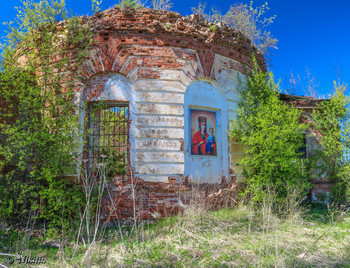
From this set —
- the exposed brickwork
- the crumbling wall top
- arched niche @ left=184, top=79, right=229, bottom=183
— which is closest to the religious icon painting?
arched niche @ left=184, top=79, right=229, bottom=183

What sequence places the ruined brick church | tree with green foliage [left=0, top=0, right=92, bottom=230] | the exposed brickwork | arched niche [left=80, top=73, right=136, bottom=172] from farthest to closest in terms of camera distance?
arched niche [left=80, top=73, right=136, bottom=172], the ruined brick church, the exposed brickwork, tree with green foliage [left=0, top=0, right=92, bottom=230]

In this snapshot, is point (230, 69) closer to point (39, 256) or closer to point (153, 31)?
point (153, 31)

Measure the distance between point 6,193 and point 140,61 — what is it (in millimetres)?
4758

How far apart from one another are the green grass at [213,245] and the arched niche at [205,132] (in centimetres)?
122

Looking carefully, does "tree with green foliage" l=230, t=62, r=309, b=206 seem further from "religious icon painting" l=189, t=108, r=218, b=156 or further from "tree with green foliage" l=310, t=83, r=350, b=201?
"tree with green foliage" l=310, t=83, r=350, b=201

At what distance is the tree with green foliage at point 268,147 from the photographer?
848 cm

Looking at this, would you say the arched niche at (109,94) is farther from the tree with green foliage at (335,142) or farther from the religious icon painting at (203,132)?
the tree with green foliage at (335,142)

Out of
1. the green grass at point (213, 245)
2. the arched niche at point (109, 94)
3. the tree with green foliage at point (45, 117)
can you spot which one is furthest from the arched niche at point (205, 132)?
the tree with green foliage at point (45, 117)

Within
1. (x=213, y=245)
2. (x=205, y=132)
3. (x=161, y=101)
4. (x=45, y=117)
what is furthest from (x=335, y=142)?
(x=45, y=117)

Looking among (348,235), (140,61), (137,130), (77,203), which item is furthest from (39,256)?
(348,235)

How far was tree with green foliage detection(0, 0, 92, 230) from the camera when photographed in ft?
22.6

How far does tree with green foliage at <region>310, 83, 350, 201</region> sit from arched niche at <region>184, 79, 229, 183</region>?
16.1 feet

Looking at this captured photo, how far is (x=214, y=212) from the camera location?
798 centimetres

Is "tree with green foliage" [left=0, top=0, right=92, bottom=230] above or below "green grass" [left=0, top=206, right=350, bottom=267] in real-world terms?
above
